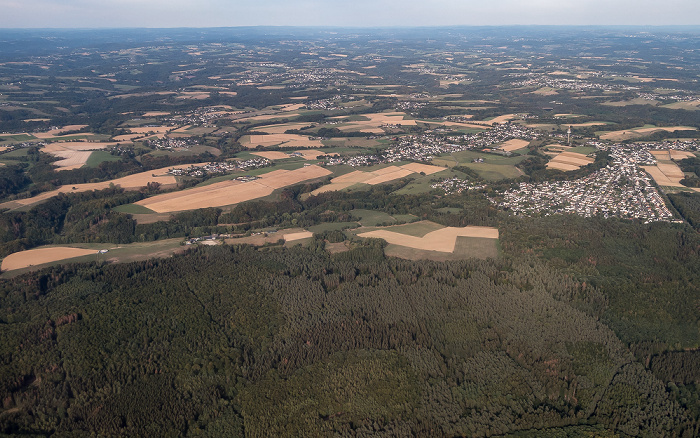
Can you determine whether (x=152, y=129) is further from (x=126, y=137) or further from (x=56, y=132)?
(x=56, y=132)

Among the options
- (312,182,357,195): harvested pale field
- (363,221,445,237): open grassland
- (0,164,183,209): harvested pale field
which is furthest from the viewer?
(312,182,357,195): harvested pale field

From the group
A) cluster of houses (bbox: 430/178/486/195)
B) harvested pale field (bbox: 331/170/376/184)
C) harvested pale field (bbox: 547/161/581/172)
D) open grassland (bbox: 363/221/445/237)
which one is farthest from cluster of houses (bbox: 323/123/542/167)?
open grassland (bbox: 363/221/445/237)

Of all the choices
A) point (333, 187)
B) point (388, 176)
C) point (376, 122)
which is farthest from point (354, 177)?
point (376, 122)

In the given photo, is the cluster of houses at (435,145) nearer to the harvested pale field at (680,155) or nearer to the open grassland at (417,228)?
the harvested pale field at (680,155)

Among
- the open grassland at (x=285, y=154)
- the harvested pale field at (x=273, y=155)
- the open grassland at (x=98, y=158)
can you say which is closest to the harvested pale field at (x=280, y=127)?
the open grassland at (x=285, y=154)

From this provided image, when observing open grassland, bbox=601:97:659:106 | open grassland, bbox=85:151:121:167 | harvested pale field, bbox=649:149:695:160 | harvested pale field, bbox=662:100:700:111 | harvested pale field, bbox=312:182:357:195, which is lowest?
open grassland, bbox=601:97:659:106

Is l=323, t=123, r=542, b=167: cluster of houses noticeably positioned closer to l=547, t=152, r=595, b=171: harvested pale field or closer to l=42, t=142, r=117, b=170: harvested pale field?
l=547, t=152, r=595, b=171: harvested pale field
